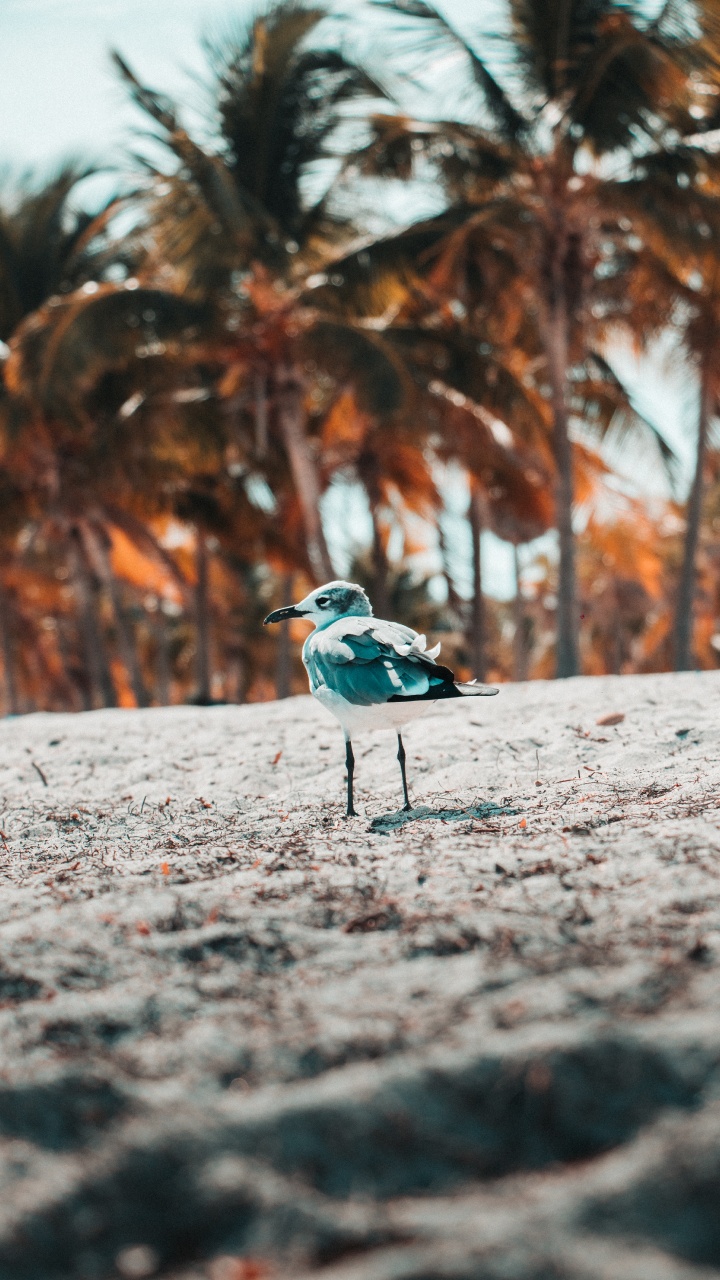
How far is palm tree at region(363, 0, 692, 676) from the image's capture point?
12.5 m

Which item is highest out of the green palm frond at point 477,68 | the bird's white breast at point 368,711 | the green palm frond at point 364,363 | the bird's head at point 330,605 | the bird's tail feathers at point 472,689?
the green palm frond at point 477,68

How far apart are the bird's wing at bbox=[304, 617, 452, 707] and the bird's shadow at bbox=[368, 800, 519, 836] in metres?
0.49

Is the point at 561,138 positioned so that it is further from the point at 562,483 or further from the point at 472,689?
the point at 472,689

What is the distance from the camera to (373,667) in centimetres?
447

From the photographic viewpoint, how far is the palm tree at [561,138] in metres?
12.5

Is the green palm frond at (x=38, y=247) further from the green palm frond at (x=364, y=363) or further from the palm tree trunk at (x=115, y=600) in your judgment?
the green palm frond at (x=364, y=363)

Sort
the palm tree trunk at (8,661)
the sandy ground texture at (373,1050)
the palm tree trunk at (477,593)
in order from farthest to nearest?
the palm tree trunk at (8,661) < the palm tree trunk at (477,593) < the sandy ground texture at (373,1050)

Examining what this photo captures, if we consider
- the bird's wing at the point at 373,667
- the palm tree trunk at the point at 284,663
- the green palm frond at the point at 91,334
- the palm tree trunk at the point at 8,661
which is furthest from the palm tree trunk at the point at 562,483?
the palm tree trunk at the point at 8,661

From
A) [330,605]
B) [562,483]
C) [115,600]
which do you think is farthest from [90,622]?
[330,605]

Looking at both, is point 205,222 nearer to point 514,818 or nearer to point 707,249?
point 707,249

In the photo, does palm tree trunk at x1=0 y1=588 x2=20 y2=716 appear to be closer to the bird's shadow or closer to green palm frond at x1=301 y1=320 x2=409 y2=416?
green palm frond at x1=301 y1=320 x2=409 y2=416

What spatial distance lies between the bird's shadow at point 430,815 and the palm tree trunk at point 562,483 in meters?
7.97

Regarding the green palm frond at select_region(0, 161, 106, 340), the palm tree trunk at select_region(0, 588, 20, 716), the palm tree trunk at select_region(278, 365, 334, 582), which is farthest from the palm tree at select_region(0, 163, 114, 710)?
the palm tree trunk at select_region(278, 365, 334, 582)

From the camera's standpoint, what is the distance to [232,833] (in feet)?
14.6
